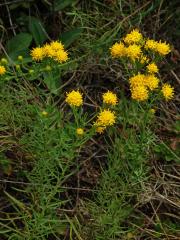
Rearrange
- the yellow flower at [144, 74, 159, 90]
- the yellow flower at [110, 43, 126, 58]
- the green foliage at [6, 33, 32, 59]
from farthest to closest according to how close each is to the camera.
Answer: the green foliage at [6, 33, 32, 59] → the yellow flower at [110, 43, 126, 58] → the yellow flower at [144, 74, 159, 90]

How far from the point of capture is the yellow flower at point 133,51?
1899 millimetres

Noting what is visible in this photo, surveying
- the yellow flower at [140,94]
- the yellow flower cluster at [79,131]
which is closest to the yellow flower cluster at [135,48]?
the yellow flower at [140,94]

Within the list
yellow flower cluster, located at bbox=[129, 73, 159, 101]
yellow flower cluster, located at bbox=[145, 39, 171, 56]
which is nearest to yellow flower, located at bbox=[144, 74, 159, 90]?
yellow flower cluster, located at bbox=[129, 73, 159, 101]

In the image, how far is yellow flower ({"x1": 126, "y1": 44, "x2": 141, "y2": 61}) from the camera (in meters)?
1.90

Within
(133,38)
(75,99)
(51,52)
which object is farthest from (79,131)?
(133,38)

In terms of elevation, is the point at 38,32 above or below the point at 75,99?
below

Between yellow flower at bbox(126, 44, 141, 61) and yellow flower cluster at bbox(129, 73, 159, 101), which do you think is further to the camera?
yellow flower at bbox(126, 44, 141, 61)

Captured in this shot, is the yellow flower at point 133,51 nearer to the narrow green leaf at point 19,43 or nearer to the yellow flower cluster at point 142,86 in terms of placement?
the yellow flower cluster at point 142,86

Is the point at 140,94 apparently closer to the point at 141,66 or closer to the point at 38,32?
the point at 141,66

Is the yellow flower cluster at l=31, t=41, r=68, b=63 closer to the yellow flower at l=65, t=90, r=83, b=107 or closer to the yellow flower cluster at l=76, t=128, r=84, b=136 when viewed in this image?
the yellow flower at l=65, t=90, r=83, b=107

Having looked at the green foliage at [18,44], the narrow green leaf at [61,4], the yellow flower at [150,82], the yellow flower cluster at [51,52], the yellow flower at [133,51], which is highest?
the yellow flower at [133,51]

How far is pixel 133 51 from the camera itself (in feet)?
6.23

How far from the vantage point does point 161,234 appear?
2.17 m

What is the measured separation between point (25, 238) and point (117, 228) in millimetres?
366
